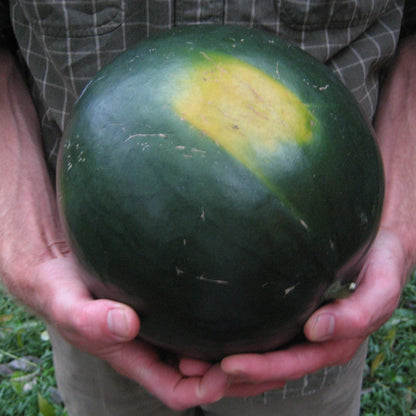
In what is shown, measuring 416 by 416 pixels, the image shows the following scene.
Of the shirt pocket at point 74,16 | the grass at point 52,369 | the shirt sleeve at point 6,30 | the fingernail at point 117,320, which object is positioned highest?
the shirt pocket at point 74,16

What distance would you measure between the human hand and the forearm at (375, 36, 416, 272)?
868 mm

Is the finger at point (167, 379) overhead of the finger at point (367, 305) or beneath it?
beneath

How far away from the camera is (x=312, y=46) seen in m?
1.69

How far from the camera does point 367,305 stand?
52.4 inches

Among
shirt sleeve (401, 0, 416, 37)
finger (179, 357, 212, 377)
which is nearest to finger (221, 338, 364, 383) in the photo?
finger (179, 357, 212, 377)

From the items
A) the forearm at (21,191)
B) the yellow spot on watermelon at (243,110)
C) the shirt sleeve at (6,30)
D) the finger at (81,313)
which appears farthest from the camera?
the shirt sleeve at (6,30)

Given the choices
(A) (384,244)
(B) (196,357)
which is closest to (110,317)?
(B) (196,357)

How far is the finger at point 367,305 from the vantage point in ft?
4.16

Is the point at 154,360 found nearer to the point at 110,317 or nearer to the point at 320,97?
the point at 110,317

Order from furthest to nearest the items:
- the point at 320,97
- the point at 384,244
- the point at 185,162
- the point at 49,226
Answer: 1. the point at 49,226
2. the point at 384,244
3. the point at 320,97
4. the point at 185,162

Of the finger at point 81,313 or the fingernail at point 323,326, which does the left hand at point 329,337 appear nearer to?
the fingernail at point 323,326

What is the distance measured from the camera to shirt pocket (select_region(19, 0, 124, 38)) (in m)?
1.58

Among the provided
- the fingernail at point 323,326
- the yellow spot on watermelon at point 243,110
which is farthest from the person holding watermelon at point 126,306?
the yellow spot on watermelon at point 243,110

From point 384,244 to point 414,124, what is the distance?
58 cm
